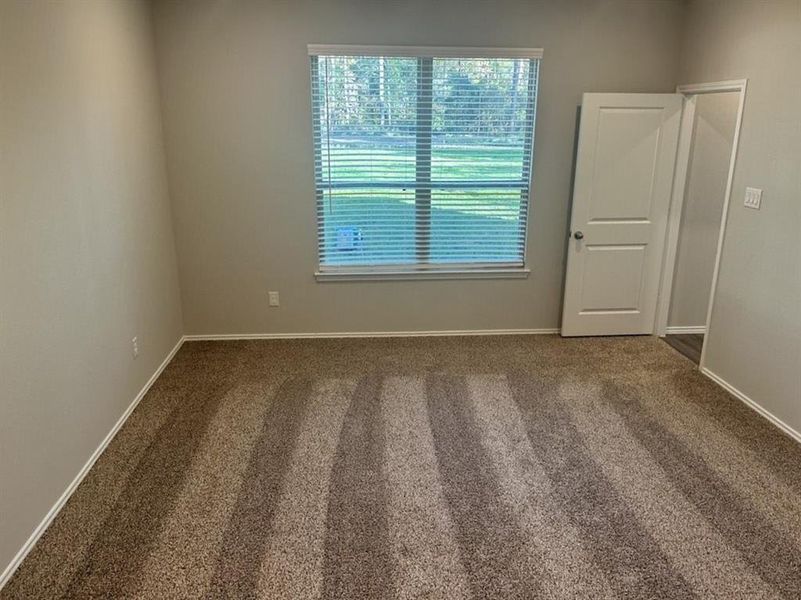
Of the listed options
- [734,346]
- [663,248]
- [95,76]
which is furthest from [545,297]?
[95,76]

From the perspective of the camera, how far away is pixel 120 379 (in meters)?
3.11

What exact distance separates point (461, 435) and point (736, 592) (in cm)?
140

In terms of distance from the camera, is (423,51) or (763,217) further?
(423,51)

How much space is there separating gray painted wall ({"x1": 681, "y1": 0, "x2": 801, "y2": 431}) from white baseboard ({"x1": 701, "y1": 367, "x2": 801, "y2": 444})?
0.03m

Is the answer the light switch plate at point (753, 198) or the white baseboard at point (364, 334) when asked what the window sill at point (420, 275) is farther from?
the light switch plate at point (753, 198)

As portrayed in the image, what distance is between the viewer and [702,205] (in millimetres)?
4211

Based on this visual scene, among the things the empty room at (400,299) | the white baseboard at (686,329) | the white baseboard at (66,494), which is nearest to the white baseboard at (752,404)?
the empty room at (400,299)

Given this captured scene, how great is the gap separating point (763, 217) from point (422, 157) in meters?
2.25

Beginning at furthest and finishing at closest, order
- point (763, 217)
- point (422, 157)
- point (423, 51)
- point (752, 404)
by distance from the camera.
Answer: point (422, 157), point (423, 51), point (752, 404), point (763, 217)

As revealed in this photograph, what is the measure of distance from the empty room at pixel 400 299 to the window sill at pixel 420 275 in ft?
0.12

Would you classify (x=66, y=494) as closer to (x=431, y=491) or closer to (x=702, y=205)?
(x=431, y=491)

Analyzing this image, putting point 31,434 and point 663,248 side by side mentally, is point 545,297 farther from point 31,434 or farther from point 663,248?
point 31,434

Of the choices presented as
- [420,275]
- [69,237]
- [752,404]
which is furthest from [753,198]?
[69,237]

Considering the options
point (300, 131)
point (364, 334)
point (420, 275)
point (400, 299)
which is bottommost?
point (364, 334)
